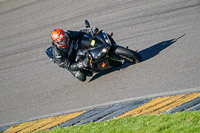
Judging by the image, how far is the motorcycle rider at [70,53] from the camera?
8.84 m

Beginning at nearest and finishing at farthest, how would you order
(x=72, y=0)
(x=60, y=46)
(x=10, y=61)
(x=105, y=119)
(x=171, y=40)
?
(x=105, y=119) < (x=60, y=46) < (x=171, y=40) < (x=10, y=61) < (x=72, y=0)

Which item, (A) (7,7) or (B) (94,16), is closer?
(B) (94,16)

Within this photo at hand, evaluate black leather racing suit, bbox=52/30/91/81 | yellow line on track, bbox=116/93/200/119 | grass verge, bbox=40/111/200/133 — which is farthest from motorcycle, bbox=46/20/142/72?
grass verge, bbox=40/111/200/133

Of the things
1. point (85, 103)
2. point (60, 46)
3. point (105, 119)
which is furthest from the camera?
point (60, 46)

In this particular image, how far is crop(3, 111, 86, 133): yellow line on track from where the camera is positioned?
306 inches

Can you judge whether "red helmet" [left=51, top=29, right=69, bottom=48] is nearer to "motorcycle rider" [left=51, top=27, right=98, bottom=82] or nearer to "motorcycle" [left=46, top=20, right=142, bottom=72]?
"motorcycle rider" [left=51, top=27, right=98, bottom=82]

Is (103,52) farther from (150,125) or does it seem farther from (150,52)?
(150,125)

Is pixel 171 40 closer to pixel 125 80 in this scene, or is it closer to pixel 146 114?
pixel 125 80

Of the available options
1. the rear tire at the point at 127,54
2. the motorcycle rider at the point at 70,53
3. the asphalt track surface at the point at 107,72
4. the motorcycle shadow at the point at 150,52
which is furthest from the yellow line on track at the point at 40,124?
the motorcycle shadow at the point at 150,52

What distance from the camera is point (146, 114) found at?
652 centimetres

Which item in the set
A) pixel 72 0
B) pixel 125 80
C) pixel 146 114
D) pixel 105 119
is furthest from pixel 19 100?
pixel 72 0

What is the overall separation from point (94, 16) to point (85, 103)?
5.56 meters

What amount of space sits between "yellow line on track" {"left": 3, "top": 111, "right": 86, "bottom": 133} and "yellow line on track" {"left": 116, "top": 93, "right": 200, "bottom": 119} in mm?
1484

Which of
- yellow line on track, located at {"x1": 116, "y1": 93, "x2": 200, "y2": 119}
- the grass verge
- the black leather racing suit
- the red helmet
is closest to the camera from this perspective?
the grass verge
